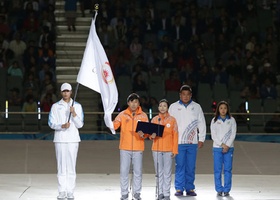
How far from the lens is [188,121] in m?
16.5

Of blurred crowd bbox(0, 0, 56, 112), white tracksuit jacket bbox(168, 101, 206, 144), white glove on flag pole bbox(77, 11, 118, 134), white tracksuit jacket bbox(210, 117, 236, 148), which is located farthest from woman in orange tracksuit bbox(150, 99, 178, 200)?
blurred crowd bbox(0, 0, 56, 112)

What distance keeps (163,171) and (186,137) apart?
858 millimetres

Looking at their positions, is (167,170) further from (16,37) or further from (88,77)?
(16,37)

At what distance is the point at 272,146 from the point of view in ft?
76.3

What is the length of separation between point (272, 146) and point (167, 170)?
25.8ft

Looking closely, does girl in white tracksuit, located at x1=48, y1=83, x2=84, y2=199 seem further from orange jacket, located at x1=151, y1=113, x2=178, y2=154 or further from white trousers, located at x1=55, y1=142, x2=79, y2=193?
orange jacket, located at x1=151, y1=113, x2=178, y2=154

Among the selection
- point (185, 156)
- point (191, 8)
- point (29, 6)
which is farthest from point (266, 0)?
point (185, 156)

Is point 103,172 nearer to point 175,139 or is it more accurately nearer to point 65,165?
point 65,165

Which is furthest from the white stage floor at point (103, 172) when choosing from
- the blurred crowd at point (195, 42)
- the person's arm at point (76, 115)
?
the blurred crowd at point (195, 42)

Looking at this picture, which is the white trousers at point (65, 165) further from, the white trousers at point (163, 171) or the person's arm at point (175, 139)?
the person's arm at point (175, 139)

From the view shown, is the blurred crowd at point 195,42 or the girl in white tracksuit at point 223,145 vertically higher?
the blurred crowd at point 195,42

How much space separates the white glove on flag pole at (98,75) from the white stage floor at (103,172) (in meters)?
1.62

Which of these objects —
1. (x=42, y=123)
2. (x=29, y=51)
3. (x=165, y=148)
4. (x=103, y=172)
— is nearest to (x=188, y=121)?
(x=165, y=148)

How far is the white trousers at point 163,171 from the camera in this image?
51.9ft
